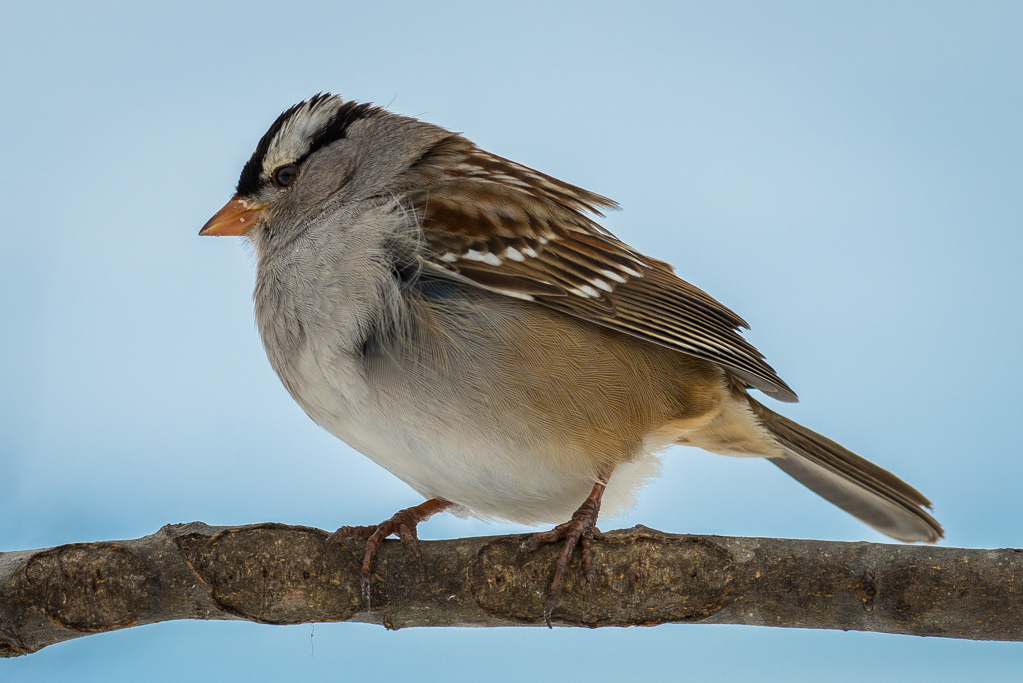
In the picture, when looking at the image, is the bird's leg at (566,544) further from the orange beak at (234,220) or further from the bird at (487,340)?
the orange beak at (234,220)

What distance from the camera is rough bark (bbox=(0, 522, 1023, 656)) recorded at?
87.4 inches

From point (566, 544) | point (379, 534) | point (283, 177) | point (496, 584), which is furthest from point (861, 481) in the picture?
point (283, 177)

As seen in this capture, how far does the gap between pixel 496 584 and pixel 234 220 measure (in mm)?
1470

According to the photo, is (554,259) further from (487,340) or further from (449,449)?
(449,449)

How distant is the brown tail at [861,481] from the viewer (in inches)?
119

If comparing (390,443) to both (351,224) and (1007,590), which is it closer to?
(351,224)

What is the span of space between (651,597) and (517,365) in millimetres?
667

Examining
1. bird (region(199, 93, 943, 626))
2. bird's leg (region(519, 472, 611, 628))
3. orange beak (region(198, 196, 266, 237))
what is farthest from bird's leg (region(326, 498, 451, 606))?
orange beak (region(198, 196, 266, 237))

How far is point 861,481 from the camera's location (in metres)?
3.01

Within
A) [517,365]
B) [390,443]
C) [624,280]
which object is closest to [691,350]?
[624,280]

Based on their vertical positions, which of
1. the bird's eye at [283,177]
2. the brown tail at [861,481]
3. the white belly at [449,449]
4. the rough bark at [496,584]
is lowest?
the rough bark at [496,584]

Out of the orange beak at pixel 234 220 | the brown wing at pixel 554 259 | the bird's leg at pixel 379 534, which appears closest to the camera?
the bird's leg at pixel 379 534

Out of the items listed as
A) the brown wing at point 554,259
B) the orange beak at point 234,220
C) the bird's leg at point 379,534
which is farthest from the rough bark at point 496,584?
the orange beak at point 234,220

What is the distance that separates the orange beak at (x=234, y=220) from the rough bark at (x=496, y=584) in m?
1.01
